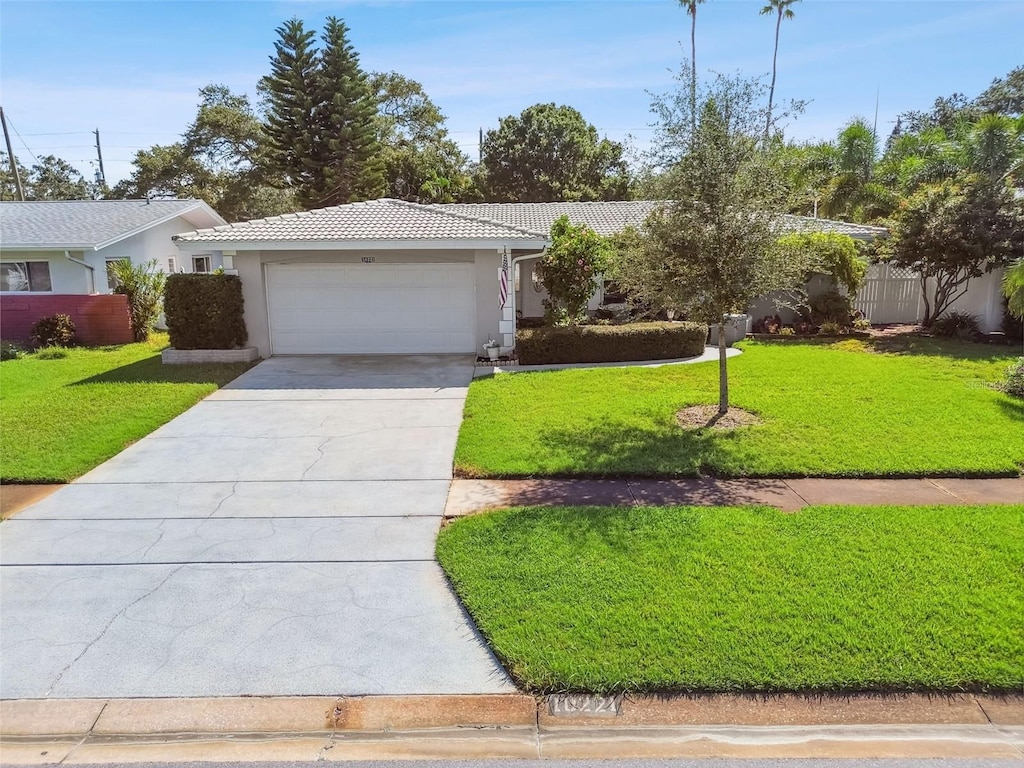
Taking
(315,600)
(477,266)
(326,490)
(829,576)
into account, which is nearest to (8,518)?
(326,490)

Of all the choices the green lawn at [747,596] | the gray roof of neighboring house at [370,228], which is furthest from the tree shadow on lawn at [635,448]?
the gray roof of neighboring house at [370,228]

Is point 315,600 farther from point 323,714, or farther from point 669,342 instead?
point 669,342

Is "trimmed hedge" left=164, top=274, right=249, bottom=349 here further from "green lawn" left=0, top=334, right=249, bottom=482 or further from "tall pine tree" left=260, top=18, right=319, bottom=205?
"tall pine tree" left=260, top=18, right=319, bottom=205

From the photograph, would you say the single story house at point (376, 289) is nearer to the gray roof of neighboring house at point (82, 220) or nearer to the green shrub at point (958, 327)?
the gray roof of neighboring house at point (82, 220)

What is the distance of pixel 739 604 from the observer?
14.8 feet

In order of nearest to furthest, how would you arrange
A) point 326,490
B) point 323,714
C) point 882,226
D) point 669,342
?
point 323,714
point 326,490
point 669,342
point 882,226

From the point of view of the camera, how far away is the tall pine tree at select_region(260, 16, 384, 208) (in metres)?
31.5

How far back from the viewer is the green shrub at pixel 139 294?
59.1 ft

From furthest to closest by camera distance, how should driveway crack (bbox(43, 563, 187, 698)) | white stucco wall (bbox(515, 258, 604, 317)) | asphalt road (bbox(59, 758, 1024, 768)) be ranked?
white stucco wall (bbox(515, 258, 604, 317))
driveway crack (bbox(43, 563, 187, 698))
asphalt road (bbox(59, 758, 1024, 768))

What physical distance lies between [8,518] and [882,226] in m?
23.2

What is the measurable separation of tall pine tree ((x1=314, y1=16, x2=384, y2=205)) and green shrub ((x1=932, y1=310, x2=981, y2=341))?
25138mm

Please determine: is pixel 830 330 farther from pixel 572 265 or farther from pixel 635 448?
pixel 635 448

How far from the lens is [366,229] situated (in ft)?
47.4

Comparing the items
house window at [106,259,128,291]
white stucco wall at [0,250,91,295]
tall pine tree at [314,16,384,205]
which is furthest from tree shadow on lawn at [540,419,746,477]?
tall pine tree at [314,16,384,205]
